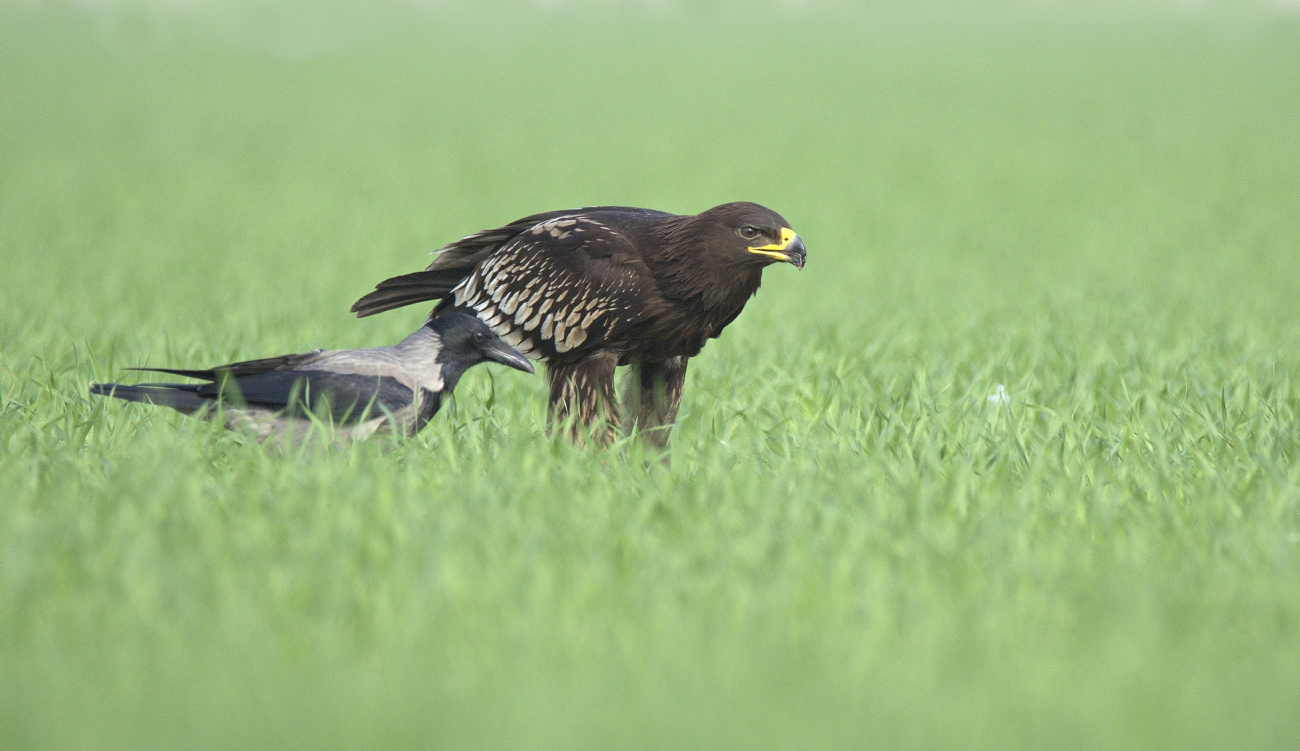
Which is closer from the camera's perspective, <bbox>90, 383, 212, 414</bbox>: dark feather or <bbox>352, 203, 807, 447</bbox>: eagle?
<bbox>90, 383, 212, 414</bbox>: dark feather

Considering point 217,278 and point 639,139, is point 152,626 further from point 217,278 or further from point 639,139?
point 639,139

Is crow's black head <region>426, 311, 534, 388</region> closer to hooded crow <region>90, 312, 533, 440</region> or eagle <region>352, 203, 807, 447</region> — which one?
hooded crow <region>90, 312, 533, 440</region>

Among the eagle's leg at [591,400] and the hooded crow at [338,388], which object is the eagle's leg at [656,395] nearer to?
the eagle's leg at [591,400]

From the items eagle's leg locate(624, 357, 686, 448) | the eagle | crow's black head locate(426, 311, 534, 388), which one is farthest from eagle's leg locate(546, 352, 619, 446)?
crow's black head locate(426, 311, 534, 388)

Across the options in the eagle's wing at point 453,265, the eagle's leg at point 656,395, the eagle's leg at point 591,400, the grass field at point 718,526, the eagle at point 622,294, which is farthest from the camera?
the eagle's wing at point 453,265

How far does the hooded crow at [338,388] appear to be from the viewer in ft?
13.7

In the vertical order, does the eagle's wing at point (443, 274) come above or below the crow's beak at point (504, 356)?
above

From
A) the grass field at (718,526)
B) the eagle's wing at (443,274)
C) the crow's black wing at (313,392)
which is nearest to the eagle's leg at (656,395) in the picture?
the grass field at (718,526)

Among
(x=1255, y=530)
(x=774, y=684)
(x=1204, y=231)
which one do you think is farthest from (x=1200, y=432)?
(x=1204, y=231)

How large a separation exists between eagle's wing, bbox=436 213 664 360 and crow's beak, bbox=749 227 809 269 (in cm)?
48

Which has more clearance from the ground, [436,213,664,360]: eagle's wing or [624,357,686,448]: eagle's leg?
[436,213,664,360]: eagle's wing

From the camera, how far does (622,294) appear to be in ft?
15.0

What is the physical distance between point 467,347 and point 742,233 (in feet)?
3.89

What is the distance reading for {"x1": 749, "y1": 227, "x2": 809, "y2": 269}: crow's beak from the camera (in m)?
4.40
